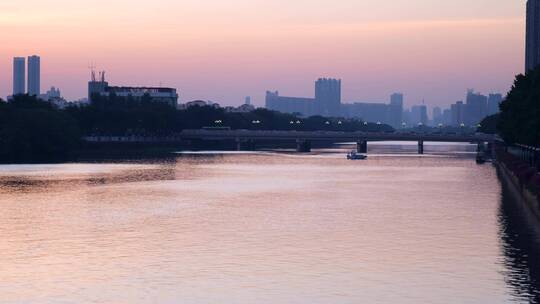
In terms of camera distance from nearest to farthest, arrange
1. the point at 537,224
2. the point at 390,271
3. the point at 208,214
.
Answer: the point at 390,271 < the point at 537,224 < the point at 208,214

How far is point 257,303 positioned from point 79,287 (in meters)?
7.17

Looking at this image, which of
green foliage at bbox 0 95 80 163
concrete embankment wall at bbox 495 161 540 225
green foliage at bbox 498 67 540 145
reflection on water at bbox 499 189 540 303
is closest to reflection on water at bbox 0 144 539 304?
reflection on water at bbox 499 189 540 303

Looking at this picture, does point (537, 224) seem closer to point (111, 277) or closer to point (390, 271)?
point (390, 271)

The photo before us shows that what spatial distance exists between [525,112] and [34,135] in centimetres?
8113

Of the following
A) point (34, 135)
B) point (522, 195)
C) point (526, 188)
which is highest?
point (34, 135)

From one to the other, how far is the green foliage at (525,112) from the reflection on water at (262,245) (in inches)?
263

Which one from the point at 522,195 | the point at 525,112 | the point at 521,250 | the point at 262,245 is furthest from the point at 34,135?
the point at 521,250

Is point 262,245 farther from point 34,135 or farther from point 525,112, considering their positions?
point 34,135

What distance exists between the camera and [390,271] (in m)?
41.6

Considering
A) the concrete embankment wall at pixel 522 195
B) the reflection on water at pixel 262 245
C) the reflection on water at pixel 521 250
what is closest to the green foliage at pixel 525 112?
the concrete embankment wall at pixel 522 195

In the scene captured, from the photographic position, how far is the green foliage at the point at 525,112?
91.8 m

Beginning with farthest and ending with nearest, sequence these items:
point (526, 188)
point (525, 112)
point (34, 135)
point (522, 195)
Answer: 1. point (34, 135)
2. point (525, 112)
3. point (522, 195)
4. point (526, 188)

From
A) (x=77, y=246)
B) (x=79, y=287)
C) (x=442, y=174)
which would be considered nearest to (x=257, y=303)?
(x=79, y=287)

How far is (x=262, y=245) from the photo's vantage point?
49.4 m
